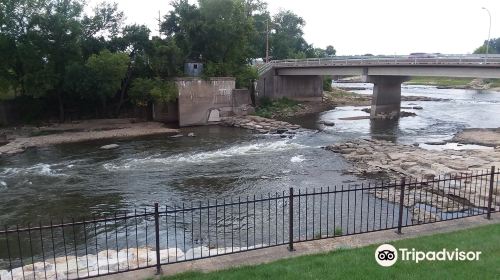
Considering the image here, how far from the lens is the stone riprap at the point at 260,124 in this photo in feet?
145

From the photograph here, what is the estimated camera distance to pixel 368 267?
28.6 ft

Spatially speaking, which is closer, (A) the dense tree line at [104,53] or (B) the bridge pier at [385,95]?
(A) the dense tree line at [104,53]

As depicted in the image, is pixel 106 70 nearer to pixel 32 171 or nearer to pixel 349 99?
pixel 32 171

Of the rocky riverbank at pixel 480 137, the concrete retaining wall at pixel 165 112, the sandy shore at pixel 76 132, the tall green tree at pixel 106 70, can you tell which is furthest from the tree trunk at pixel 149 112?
the rocky riverbank at pixel 480 137

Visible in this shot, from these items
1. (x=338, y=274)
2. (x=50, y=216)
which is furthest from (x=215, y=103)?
(x=338, y=274)

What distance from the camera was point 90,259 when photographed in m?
12.4

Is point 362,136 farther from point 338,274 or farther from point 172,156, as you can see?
point 338,274

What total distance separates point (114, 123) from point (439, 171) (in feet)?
108

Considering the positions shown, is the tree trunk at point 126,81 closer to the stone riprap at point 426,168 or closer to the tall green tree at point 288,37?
the stone riprap at point 426,168

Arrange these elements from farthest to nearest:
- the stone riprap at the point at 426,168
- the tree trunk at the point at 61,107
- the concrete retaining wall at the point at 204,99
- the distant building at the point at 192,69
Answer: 1. the distant building at the point at 192,69
2. the concrete retaining wall at the point at 204,99
3. the tree trunk at the point at 61,107
4. the stone riprap at the point at 426,168

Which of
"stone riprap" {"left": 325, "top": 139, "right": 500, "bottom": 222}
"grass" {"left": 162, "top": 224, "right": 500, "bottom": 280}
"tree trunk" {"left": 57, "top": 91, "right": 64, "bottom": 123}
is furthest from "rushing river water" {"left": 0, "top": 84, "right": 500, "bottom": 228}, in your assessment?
"grass" {"left": 162, "top": 224, "right": 500, "bottom": 280}

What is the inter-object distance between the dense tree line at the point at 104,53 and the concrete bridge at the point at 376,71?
21.1 feet

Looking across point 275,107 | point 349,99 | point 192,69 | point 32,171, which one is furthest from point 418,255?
point 349,99

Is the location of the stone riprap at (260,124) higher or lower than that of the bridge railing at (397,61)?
lower
